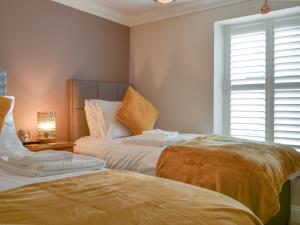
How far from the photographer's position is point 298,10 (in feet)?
10.4

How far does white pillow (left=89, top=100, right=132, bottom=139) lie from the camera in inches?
130

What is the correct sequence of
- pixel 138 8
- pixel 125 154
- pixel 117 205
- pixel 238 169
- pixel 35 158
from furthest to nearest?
pixel 138 8
pixel 125 154
pixel 238 169
pixel 35 158
pixel 117 205

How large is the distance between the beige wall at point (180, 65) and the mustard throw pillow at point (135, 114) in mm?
459

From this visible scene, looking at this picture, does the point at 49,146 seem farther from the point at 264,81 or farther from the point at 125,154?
the point at 264,81

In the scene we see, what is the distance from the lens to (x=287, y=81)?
328 centimetres

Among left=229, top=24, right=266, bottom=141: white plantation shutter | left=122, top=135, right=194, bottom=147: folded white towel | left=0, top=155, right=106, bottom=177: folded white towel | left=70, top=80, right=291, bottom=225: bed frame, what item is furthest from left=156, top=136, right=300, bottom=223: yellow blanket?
left=70, top=80, right=291, bottom=225: bed frame

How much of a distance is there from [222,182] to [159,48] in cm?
255

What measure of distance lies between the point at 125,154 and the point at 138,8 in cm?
222

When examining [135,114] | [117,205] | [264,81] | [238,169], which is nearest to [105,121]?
[135,114]

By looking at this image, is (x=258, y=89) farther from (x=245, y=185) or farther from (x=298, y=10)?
(x=245, y=185)

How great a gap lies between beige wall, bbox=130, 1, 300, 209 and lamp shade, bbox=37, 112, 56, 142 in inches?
64.8

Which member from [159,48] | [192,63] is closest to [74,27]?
[159,48]

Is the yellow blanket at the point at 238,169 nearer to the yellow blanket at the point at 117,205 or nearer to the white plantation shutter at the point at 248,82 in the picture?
the yellow blanket at the point at 117,205

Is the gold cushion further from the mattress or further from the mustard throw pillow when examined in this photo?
the mustard throw pillow
